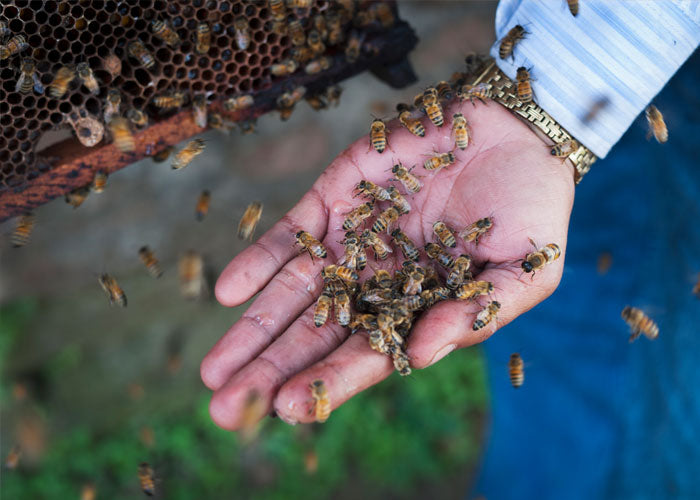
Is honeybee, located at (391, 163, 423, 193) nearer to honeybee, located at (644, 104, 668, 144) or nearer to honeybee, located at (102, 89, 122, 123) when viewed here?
honeybee, located at (644, 104, 668, 144)

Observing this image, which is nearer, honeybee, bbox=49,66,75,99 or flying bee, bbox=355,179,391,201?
honeybee, bbox=49,66,75,99

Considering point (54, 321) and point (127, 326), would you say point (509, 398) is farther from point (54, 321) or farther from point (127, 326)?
point (54, 321)

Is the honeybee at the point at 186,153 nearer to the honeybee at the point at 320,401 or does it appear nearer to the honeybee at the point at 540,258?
the honeybee at the point at 320,401

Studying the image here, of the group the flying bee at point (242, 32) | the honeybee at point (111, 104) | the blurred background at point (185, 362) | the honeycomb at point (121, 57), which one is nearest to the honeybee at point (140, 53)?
the honeycomb at point (121, 57)

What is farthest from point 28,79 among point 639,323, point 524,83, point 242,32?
point 639,323

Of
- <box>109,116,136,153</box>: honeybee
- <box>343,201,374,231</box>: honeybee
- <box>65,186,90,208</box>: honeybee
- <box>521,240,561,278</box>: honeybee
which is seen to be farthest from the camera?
<box>65,186,90,208</box>: honeybee

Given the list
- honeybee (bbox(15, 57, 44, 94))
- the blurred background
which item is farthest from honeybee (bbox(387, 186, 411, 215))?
the blurred background

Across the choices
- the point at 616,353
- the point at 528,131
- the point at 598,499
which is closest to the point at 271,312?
the point at 528,131
